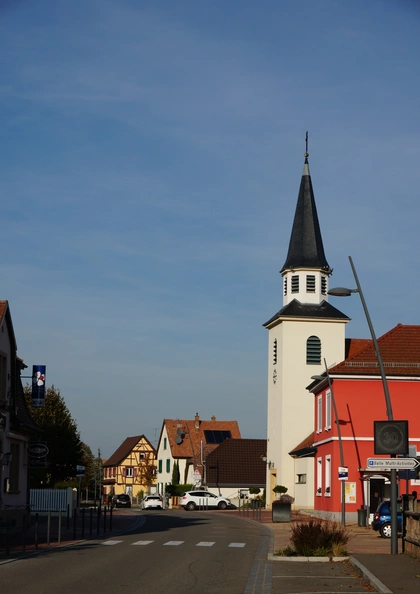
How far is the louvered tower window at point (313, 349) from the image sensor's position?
212ft

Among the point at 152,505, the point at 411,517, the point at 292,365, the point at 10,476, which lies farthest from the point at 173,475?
the point at 411,517

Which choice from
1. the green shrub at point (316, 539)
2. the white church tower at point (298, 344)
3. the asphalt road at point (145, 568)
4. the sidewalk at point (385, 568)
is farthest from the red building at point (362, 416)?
the green shrub at point (316, 539)

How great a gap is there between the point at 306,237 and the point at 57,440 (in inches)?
893

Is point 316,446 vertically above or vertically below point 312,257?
below

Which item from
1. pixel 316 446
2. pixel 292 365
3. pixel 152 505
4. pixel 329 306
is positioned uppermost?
pixel 329 306

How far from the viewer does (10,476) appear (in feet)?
108

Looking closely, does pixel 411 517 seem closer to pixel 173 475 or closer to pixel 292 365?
pixel 292 365

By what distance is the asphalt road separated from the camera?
15.0m

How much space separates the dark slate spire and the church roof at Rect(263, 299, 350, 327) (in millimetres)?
2569

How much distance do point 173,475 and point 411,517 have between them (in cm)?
7429

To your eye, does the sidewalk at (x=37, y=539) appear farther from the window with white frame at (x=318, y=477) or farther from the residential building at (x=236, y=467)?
the residential building at (x=236, y=467)

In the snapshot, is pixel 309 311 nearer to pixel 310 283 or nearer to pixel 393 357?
pixel 310 283

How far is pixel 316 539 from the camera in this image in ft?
69.5

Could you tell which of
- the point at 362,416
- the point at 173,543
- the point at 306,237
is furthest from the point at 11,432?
the point at 306,237
